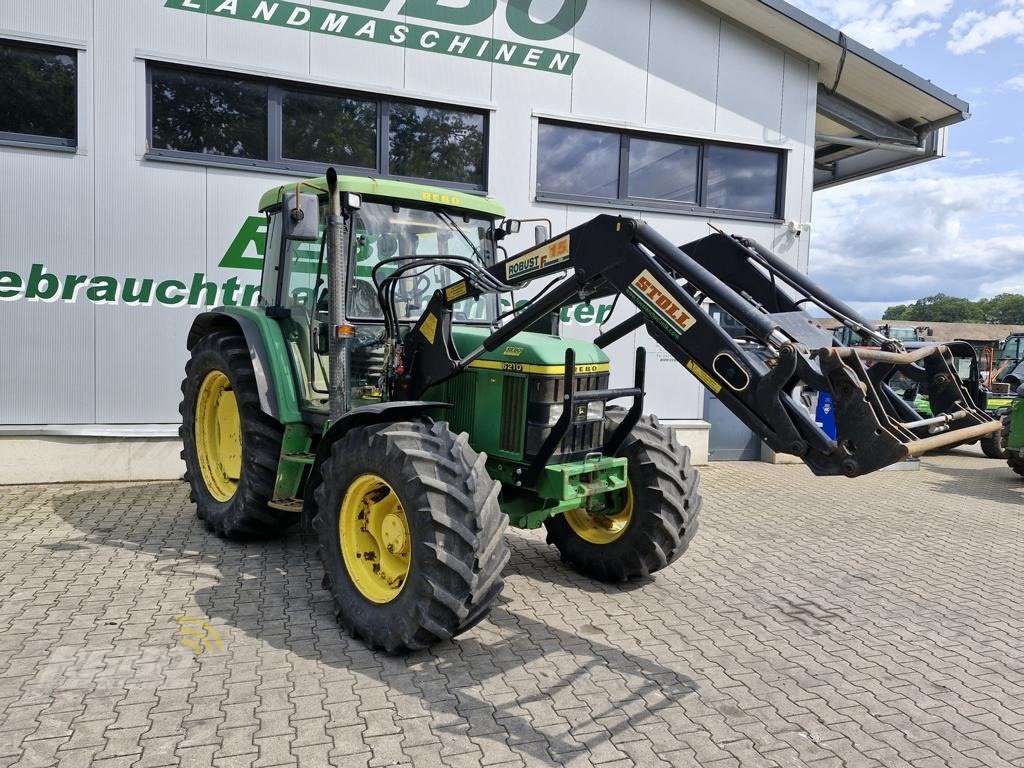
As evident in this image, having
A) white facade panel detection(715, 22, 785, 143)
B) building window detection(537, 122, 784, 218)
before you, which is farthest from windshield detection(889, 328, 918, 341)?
white facade panel detection(715, 22, 785, 143)

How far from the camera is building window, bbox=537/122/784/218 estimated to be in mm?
9070

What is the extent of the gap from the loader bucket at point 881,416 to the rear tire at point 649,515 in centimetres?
152

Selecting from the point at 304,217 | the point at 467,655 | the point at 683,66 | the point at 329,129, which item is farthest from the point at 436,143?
the point at 467,655

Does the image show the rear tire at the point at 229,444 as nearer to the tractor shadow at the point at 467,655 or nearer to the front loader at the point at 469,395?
the front loader at the point at 469,395

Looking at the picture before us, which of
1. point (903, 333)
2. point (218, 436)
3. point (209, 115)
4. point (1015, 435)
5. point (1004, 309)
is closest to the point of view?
point (218, 436)

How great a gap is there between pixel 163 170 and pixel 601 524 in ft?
18.4

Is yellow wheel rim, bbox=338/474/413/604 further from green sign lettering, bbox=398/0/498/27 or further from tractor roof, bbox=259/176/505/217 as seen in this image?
green sign lettering, bbox=398/0/498/27

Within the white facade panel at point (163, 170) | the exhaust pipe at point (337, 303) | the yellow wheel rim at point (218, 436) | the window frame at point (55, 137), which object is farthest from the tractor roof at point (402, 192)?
the window frame at point (55, 137)

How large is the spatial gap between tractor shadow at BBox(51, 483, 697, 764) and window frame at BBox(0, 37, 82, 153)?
388cm

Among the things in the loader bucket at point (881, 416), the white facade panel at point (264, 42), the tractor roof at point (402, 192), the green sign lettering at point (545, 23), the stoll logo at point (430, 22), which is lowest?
the loader bucket at point (881, 416)

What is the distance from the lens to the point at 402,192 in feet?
16.0

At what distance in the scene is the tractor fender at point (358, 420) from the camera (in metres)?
4.08

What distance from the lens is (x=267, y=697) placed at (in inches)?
132

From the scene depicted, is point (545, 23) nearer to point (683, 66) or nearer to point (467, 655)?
point (683, 66)
